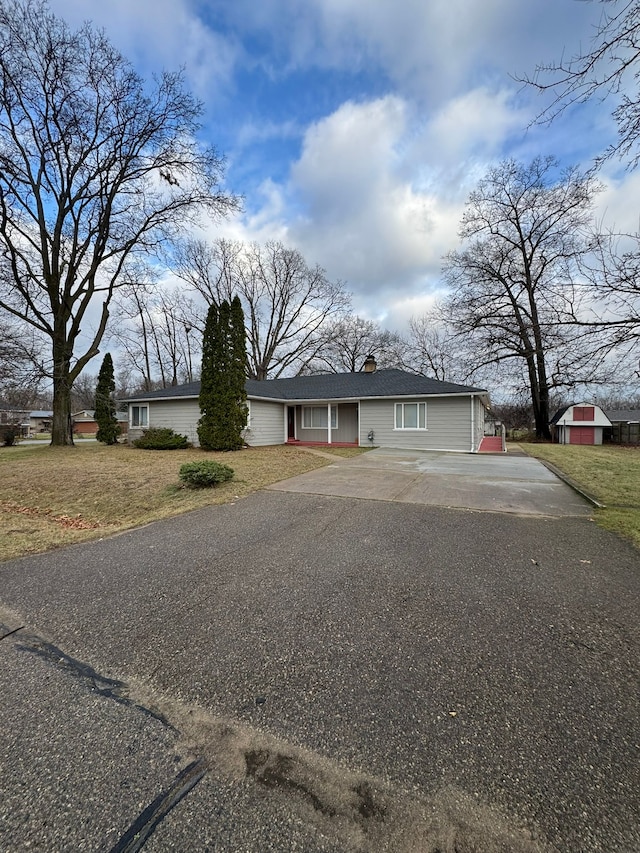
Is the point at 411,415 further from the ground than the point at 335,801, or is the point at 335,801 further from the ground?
the point at 411,415

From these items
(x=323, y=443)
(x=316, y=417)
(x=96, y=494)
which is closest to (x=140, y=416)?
(x=316, y=417)

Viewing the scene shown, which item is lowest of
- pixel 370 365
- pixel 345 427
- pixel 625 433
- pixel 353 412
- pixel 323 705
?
pixel 323 705

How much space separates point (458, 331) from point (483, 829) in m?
21.8

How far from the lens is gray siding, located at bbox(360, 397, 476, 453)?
15.3 meters

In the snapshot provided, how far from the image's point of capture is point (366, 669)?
2209 millimetres

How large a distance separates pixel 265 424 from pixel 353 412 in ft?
14.3

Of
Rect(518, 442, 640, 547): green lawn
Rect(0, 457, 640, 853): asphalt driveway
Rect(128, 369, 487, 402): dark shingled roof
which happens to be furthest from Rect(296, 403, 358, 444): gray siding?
Rect(0, 457, 640, 853): asphalt driveway

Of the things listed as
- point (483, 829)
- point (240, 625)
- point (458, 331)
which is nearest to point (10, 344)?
point (240, 625)

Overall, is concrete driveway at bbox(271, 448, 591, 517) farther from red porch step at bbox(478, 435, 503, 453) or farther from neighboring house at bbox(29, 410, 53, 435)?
neighboring house at bbox(29, 410, 53, 435)

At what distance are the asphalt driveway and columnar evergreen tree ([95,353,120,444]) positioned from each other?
1763 cm

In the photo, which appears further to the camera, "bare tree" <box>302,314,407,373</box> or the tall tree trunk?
"bare tree" <box>302,314,407,373</box>

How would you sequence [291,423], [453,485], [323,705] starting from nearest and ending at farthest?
[323,705] → [453,485] → [291,423]

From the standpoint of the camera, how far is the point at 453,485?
25.6 feet

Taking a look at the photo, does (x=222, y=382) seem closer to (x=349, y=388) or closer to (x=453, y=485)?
(x=349, y=388)
